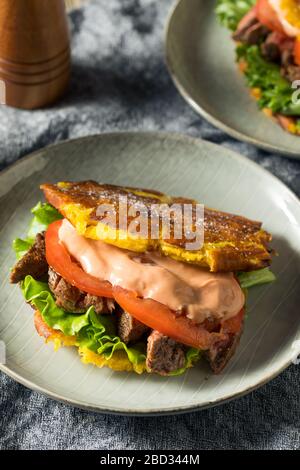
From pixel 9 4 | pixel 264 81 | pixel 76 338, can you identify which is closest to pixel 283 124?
pixel 264 81

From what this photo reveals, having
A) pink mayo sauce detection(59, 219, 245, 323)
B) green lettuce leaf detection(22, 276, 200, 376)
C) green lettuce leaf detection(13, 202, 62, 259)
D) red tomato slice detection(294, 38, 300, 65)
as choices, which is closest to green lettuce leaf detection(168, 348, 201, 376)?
green lettuce leaf detection(22, 276, 200, 376)

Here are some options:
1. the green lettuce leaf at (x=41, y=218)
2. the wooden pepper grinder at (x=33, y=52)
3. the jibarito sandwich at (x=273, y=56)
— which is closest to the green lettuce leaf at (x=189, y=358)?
the green lettuce leaf at (x=41, y=218)

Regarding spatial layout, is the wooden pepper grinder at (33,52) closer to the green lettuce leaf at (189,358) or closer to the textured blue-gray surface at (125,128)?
the textured blue-gray surface at (125,128)

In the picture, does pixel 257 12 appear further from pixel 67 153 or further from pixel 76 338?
pixel 76 338

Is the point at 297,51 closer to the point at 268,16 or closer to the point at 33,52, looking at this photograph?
the point at 268,16

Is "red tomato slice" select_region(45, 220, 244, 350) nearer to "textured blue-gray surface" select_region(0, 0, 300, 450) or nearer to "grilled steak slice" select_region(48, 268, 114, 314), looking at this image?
"grilled steak slice" select_region(48, 268, 114, 314)
